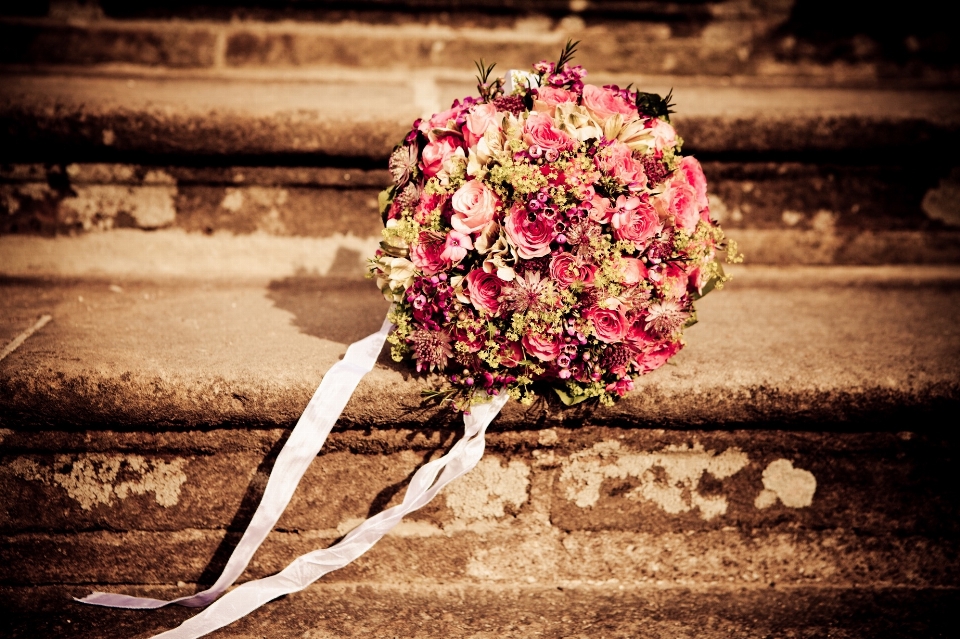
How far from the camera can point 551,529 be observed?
5.16ft

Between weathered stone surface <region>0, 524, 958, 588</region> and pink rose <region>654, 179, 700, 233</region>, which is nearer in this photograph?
pink rose <region>654, 179, 700, 233</region>

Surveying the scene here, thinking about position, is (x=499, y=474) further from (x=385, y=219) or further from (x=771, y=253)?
(x=771, y=253)

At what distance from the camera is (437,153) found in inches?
53.7

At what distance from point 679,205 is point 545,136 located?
1.08ft

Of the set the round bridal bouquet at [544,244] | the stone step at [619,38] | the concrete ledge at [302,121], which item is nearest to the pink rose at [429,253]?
the round bridal bouquet at [544,244]

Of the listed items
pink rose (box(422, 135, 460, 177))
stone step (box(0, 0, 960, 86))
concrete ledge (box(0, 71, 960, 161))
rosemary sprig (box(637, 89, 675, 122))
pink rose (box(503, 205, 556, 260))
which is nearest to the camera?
pink rose (box(503, 205, 556, 260))

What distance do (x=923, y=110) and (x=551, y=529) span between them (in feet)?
6.99

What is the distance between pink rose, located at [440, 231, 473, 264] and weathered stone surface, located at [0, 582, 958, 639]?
2.75 ft

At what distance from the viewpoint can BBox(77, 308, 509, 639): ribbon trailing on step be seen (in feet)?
4.58

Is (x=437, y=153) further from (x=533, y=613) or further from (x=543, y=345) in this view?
(x=533, y=613)

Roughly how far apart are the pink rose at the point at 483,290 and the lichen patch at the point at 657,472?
19.0 inches

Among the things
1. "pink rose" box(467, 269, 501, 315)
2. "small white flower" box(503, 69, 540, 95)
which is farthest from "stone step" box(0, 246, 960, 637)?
"small white flower" box(503, 69, 540, 95)

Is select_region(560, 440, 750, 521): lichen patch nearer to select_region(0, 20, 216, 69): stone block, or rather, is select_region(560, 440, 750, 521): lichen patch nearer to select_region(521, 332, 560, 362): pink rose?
select_region(521, 332, 560, 362): pink rose

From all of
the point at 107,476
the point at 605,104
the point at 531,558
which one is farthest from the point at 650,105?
the point at 107,476
